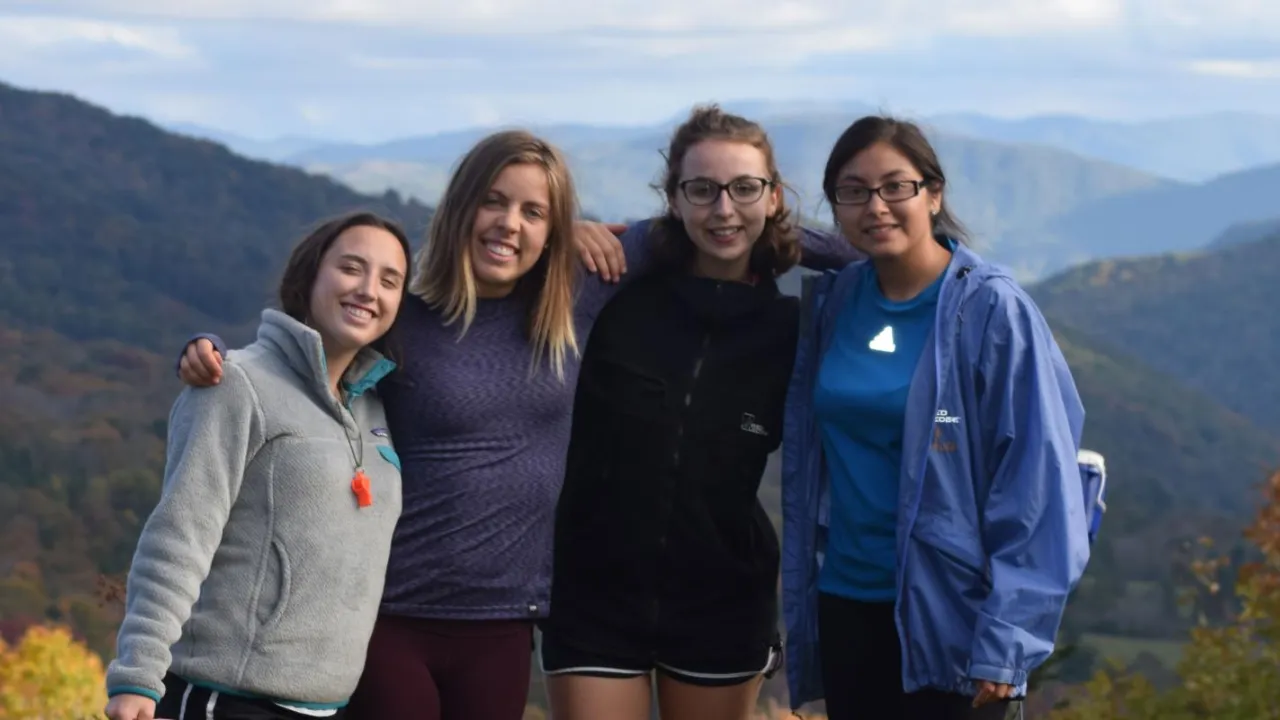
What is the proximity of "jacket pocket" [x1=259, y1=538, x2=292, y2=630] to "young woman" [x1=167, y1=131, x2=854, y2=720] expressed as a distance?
0.36 metres

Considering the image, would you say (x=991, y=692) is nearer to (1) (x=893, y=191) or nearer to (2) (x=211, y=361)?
(1) (x=893, y=191)

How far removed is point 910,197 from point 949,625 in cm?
99

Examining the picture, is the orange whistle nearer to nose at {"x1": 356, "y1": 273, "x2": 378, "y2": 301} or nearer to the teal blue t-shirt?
nose at {"x1": 356, "y1": 273, "x2": 378, "y2": 301}

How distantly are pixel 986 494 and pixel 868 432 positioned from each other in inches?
12.0

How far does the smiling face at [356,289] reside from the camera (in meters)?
3.26

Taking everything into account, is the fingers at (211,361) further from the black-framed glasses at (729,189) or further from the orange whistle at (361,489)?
the black-framed glasses at (729,189)

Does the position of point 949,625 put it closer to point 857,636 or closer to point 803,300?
point 857,636

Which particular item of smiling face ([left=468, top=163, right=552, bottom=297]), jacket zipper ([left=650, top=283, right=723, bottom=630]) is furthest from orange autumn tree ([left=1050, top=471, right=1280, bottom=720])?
smiling face ([left=468, top=163, right=552, bottom=297])

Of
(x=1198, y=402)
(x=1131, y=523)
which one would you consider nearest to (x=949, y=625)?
(x=1131, y=523)

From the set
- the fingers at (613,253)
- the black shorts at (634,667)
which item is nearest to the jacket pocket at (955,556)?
the black shorts at (634,667)

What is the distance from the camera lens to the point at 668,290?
153 inches

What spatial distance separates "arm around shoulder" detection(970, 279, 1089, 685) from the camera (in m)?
3.24

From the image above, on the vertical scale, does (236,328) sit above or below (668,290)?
below

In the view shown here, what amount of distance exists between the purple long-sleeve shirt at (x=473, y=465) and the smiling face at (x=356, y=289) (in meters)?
0.17
